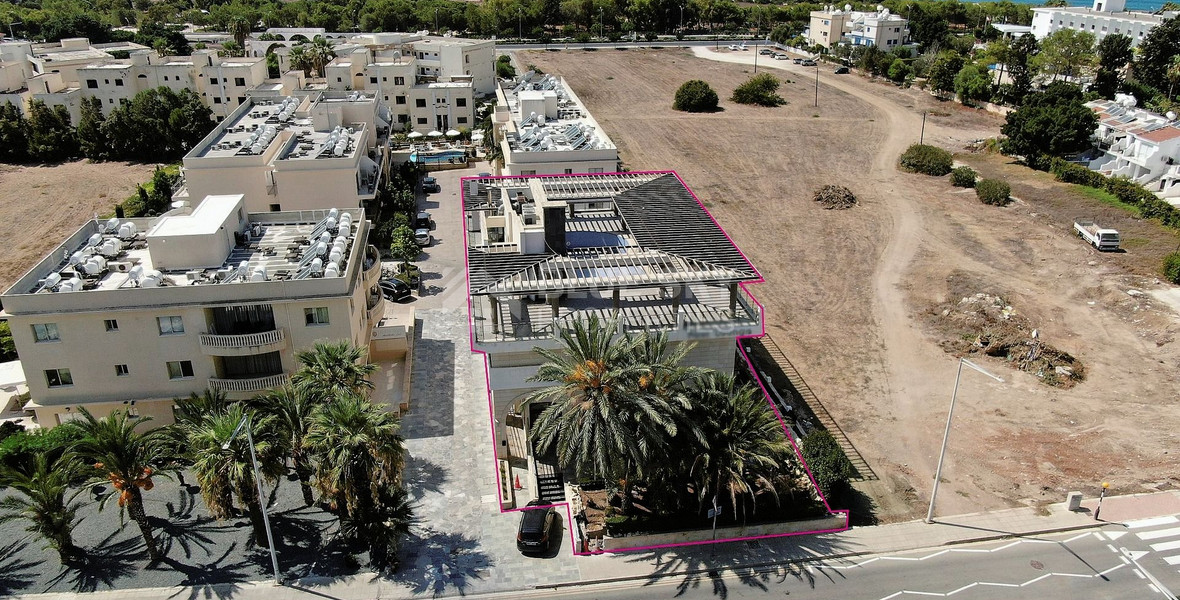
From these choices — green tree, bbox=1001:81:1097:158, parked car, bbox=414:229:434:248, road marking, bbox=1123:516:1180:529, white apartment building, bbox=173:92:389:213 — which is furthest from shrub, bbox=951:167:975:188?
white apartment building, bbox=173:92:389:213

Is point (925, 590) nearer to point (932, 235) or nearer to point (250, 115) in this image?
point (932, 235)

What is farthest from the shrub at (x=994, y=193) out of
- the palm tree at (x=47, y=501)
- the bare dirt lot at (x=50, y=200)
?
the bare dirt lot at (x=50, y=200)

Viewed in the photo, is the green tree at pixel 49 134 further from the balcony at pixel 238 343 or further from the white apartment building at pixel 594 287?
the white apartment building at pixel 594 287

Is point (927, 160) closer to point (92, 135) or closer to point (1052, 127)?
point (1052, 127)

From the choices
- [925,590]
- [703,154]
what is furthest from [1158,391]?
[703,154]

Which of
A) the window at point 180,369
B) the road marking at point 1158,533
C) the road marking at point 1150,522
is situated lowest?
the road marking at point 1150,522

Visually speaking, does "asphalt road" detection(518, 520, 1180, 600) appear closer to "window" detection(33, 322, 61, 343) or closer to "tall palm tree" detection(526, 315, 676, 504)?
"tall palm tree" detection(526, 315, 676, 504)
